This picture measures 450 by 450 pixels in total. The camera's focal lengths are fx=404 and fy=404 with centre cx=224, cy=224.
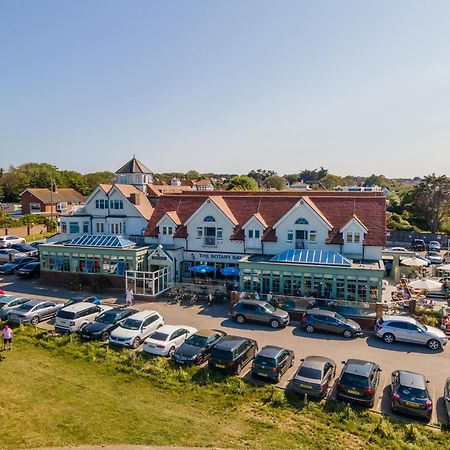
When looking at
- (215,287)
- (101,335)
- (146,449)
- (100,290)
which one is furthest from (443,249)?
(146,449)

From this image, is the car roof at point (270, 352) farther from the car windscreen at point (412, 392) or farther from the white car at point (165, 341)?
the car windscreen at point (412, 392)

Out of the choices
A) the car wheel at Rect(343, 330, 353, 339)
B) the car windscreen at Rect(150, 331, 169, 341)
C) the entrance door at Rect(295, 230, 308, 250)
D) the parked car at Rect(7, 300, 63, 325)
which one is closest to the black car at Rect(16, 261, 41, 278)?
the parked car at Rect(7, 300, 63, 325)

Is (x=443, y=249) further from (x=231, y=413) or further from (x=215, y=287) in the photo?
(x=231, y=413)

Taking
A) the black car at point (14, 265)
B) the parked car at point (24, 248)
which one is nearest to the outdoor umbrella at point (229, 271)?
the black car at point (14, 265)

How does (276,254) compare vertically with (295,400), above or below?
above

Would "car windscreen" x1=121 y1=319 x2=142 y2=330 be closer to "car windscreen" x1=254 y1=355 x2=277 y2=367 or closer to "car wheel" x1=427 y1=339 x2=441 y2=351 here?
"car windscreen" x1=254 y1=355 x2=277 y2=367

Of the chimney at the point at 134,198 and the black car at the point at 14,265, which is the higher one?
the chimney at the point at 134,198

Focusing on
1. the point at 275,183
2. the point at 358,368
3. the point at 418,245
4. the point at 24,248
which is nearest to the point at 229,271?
the point at 358,368
